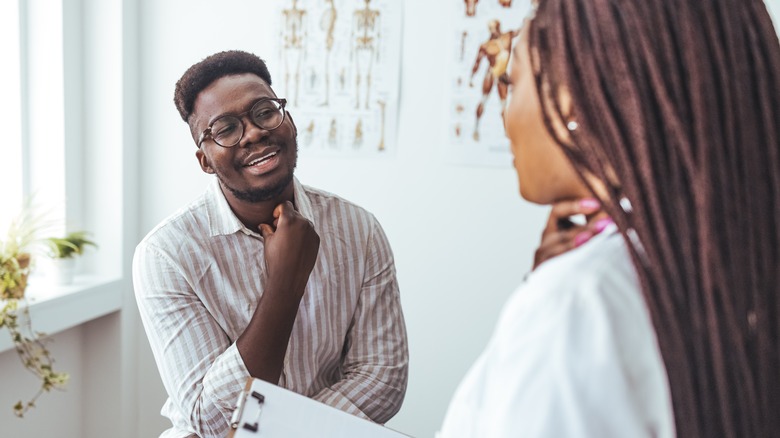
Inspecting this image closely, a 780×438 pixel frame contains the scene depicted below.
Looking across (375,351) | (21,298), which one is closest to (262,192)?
(375,351)

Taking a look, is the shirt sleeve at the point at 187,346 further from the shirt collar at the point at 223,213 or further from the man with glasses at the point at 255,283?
the shirt collar at the point at 223,213

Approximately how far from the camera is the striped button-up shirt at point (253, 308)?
58.2 inches

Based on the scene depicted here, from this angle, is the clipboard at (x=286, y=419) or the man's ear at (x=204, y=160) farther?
the man's ear at (x=204, y=160)

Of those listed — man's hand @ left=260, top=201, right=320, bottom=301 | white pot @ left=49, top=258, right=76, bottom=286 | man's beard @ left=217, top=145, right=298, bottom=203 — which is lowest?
white pot @ left=49, top=258, right=76, bottom=286

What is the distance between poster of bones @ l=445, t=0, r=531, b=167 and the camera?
2391 millimetres

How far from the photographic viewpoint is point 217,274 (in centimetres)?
156

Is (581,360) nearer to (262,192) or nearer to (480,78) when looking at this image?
(262,192)

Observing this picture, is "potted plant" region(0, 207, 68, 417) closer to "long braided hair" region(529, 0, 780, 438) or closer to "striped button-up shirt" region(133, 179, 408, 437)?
"striped button-up shirt" region(133, 179, 408, 437)

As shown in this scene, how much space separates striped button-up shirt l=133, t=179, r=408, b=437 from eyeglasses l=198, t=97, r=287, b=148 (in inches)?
5.8

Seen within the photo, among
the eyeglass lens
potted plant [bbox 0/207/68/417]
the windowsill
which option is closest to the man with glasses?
the eyeglass lens

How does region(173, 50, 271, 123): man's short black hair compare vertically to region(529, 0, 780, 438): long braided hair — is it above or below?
above

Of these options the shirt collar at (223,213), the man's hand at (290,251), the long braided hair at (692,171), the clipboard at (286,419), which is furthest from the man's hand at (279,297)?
the long braided hair at (692,171)

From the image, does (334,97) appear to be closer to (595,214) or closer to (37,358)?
(37,358)

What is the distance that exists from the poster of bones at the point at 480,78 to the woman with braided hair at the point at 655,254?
186 cm
